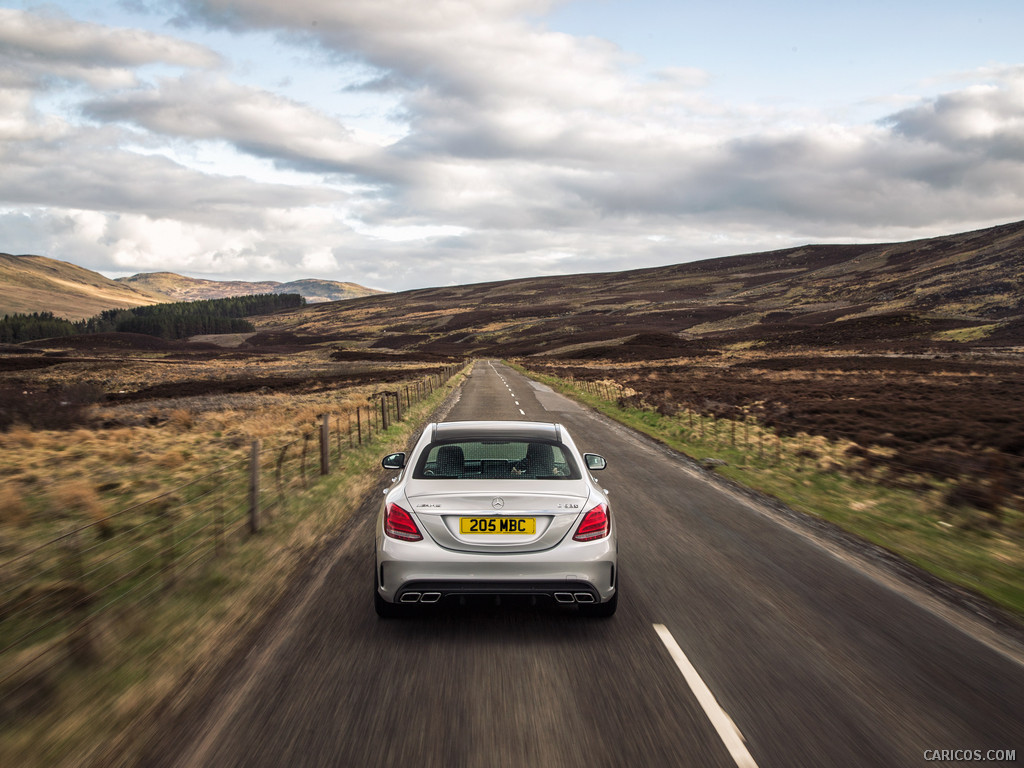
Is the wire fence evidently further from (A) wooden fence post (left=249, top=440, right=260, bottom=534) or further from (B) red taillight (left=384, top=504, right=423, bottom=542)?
(B) red taillight (left=384, top=504, right=423, bottom=542)

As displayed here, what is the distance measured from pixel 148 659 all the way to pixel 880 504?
10.1m

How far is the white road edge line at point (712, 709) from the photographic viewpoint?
333cm

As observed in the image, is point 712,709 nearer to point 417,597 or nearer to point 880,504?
point 417,597

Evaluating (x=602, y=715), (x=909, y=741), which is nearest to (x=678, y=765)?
(x=602, y=715)

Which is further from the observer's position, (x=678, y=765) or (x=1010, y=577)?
(x=1010, y=577)

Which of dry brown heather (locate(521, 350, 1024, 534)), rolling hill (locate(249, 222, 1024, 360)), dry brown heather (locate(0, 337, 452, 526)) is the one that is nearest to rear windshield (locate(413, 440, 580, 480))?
dry brown heather (locate(0, 337, 452, 526))

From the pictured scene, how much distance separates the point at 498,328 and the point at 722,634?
15747 centimetres

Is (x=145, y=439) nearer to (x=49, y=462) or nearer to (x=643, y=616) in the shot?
(x=49, y=462)

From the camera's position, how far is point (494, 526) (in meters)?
4.70

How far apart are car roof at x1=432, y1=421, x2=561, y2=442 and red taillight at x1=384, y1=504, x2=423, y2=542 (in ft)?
2.88

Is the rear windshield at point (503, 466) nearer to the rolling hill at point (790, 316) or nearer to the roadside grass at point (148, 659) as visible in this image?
the roadside grass at point (148, 659)

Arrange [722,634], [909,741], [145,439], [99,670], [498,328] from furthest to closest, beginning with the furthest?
[498,328] < [145,439] < [722,634] < [99,670] < [909,741]

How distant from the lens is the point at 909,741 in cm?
351

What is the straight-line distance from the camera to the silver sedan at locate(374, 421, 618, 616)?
15.1 ft
